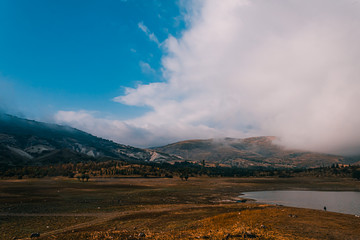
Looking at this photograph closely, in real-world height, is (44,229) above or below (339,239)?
below

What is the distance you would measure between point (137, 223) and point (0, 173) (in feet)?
748

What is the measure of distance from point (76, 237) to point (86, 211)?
25651mm

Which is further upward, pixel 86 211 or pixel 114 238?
pixel 114 238

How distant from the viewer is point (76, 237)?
78.4ft

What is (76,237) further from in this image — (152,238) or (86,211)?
(86,211)

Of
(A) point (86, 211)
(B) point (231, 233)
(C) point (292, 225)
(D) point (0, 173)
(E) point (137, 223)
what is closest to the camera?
(B) point (231, 233)

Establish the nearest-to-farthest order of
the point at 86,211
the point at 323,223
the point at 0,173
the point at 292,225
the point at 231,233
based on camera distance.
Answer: the point at 231,233, the point at 292,225, the point at 323,223, the point at 86,211, the point at 0,173

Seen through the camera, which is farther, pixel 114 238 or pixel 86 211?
pixel 86 211

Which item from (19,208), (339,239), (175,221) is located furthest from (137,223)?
(19,208)

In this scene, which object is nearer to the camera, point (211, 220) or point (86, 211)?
point (211, 220)

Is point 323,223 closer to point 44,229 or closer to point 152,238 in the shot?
point 152,238

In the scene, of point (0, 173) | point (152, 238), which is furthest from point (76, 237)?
point (0, 173)

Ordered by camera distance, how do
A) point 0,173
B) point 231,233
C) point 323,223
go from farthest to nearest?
point 0,173 < point 323,223 < point 231,233

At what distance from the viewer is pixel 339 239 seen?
23.8 metres
